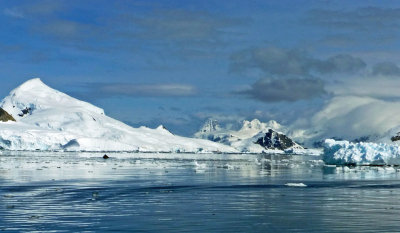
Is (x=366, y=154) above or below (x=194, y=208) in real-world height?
above

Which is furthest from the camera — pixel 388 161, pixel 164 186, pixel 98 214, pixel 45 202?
pixel 388 161

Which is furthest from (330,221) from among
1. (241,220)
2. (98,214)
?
(98,214)

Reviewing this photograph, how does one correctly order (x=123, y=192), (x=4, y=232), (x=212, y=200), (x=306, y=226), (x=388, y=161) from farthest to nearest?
(x=388, y=161) → (x=123, y=192) → (x=212, y=200) → (x=306, y=226) → (x=4, y=232)

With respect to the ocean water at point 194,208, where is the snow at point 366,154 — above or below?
above

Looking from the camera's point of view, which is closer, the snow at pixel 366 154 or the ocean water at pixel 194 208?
the ocean water at pixel 194 208

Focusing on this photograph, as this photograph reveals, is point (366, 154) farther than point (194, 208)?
Yes

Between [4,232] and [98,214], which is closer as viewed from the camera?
[4,232]

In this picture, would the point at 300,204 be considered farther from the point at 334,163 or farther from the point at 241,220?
the point at 334,163

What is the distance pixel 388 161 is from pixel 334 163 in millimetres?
8470

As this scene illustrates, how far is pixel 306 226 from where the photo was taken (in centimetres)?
2422

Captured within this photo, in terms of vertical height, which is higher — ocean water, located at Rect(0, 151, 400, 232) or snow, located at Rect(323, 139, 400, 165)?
snow, located at Rect(323, 139, 400, 165)

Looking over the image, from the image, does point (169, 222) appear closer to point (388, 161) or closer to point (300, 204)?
point (300, 204)

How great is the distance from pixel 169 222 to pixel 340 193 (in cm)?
1865

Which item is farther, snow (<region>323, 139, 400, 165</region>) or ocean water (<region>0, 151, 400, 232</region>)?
snow (<region>323, 139, 400, 165</region>)
